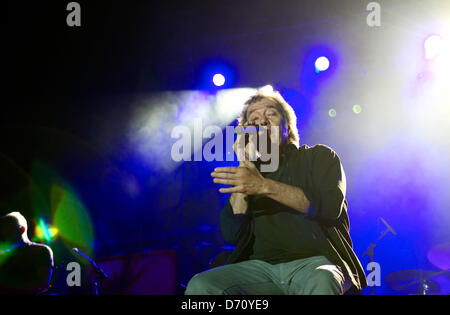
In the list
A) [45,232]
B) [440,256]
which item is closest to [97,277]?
[45,232]

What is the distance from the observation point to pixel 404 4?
475 cm

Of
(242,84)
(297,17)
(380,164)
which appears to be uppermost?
(297,17)

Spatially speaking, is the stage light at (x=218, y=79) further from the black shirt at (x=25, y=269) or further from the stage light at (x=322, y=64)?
the black shirt at (x=25, y=269)

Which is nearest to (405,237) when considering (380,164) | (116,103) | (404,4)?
(380,164)

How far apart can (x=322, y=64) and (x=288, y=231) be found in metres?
4.67

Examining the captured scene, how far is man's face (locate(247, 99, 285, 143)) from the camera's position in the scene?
7.66 feet

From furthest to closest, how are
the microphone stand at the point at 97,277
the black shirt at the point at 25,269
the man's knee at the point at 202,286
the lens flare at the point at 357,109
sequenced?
the lens flare at the point at 357,109
the microphone stand at the point at 97,277
the black shirt at the point at 25,269
the man's knee at the point at 202,286

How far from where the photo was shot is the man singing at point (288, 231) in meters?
1.64

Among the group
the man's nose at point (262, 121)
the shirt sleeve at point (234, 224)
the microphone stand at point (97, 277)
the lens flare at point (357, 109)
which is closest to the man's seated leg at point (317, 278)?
the shirt sleeve at point (234, 224)

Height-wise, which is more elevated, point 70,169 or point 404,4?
point 404,4

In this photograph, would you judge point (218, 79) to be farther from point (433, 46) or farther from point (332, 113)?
point (433, 46)

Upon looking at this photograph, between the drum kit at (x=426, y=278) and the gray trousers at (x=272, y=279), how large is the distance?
12.3 feet
